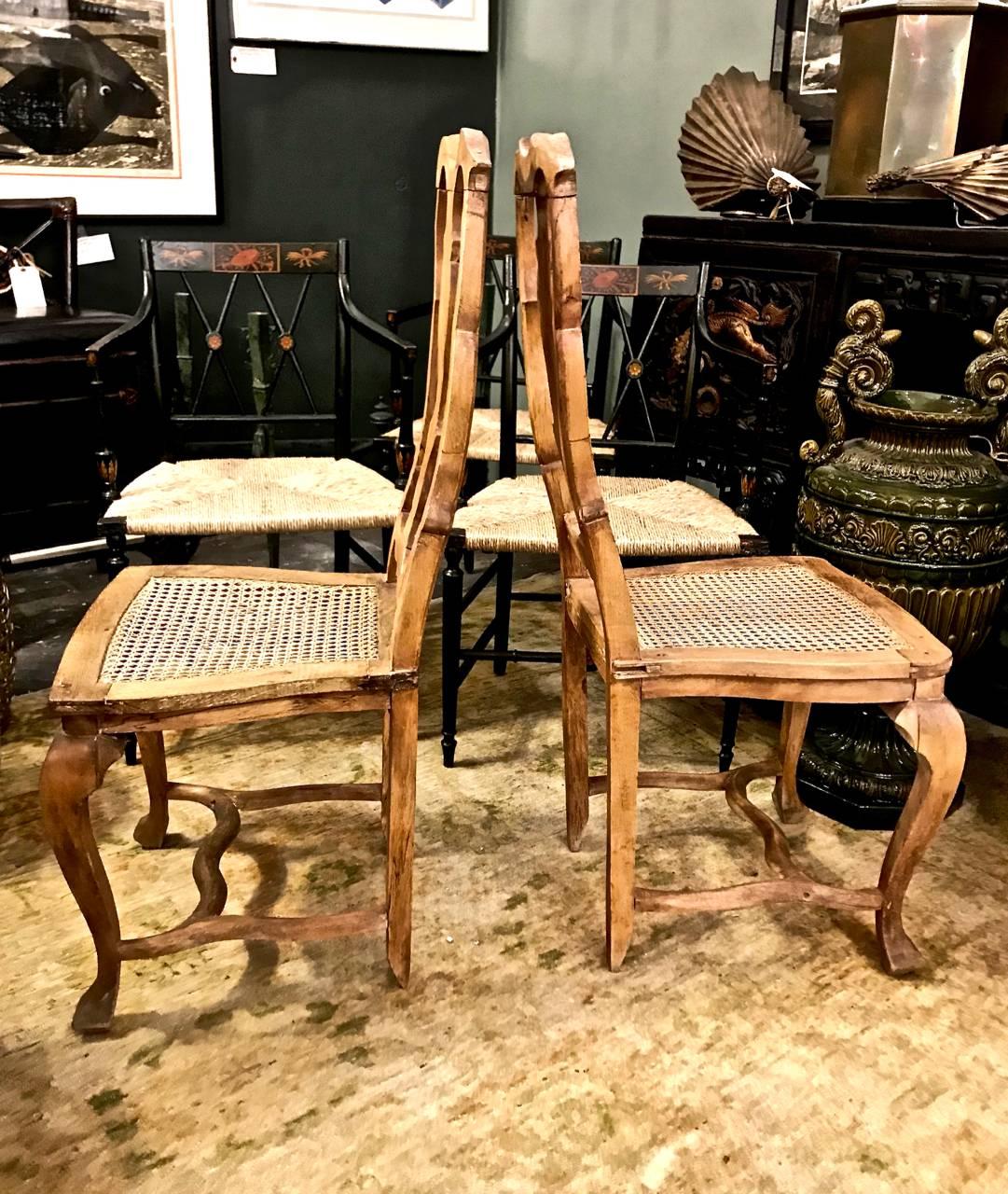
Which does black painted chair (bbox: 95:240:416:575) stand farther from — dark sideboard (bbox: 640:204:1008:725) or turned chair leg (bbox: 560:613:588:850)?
dark sideboard (bbox: 640:204:1008:725)

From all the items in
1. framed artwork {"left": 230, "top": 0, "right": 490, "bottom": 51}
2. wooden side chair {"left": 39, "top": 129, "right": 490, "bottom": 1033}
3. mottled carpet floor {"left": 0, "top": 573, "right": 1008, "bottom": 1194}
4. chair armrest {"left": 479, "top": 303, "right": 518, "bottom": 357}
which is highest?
framed artwork {"left": 230, "top": 0, "right": 490, "bottom": 51}

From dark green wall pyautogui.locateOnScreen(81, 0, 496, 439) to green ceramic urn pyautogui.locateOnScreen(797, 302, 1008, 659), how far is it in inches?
84.7

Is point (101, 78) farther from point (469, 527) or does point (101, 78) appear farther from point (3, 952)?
point (3, 952)

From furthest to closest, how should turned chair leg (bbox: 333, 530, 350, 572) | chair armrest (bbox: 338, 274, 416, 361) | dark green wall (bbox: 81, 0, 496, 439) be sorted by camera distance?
1. dark green wall (bbox: 81, 0, 496, 439)
2. turned chair leg (bbox: 333, 530, 350, 572)
3. chair armrest (bbox: 338, 274, 416, 361)

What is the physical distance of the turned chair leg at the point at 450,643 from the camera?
6.70 feet

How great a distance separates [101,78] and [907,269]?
243 centimetres

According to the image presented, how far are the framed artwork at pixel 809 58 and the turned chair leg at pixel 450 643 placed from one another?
1.56 metres

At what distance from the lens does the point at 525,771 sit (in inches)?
85.0

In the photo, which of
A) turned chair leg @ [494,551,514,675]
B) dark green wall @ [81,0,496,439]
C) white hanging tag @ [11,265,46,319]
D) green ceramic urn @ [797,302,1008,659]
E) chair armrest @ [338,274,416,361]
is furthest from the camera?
dark green wall @ [81,0,496,439]

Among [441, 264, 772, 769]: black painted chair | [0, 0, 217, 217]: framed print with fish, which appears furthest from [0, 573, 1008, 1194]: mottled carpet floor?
[0, 0, 217, 217]: framed print with fish

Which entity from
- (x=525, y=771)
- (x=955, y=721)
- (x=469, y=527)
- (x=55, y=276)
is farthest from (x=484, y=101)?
(x=955, y=721)

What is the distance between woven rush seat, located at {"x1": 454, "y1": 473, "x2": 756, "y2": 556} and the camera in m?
1.96

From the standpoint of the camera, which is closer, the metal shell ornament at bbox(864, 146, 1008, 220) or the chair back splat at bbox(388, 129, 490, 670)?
the chair back splat at bbox(388, 129, 490, 670)

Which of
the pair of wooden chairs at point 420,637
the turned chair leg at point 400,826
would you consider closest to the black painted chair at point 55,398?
the pair of wooden chairs at point 420,637
